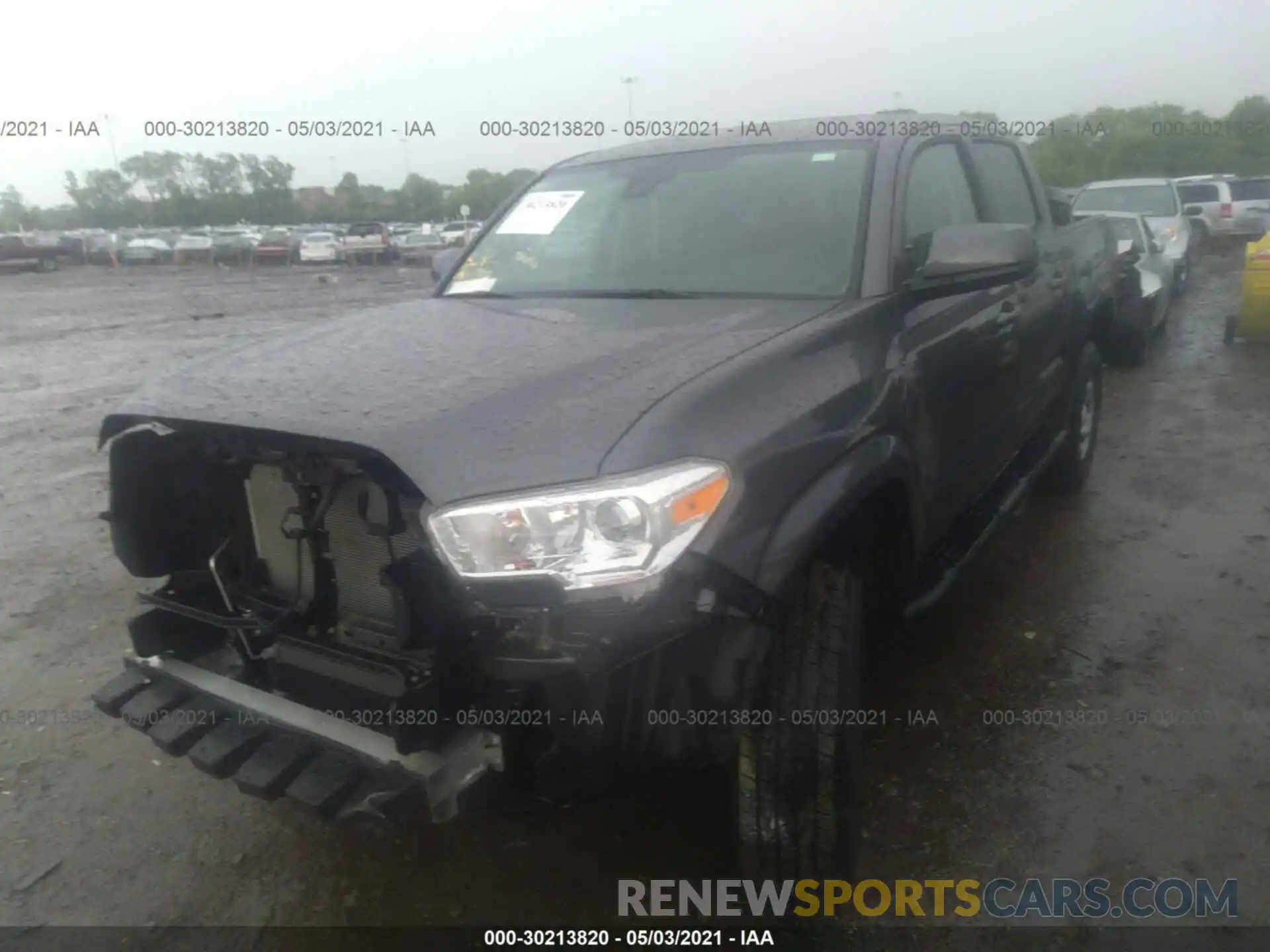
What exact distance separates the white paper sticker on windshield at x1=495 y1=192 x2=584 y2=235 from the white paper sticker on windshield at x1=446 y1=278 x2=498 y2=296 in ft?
0.82

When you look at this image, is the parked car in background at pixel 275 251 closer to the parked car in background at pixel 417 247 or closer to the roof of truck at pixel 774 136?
the parked car in background at pixel 417 247

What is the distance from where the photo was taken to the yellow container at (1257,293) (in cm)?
927

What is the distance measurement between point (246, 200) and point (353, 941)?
66.7 meters

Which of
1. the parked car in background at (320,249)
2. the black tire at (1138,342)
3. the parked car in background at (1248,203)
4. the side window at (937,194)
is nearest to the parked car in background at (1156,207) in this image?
the black tire at (1138,342)

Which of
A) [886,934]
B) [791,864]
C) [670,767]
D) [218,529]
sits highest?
[218,529]

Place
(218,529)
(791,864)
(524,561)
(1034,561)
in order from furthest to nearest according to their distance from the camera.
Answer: (1034,561)
(218,529)
(791,864)
(524,561)

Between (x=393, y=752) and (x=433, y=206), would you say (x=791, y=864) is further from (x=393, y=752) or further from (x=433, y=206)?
(x=433, y=206)

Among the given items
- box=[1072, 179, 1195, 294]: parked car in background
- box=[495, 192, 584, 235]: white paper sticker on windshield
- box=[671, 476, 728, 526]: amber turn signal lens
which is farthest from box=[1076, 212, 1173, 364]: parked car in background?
box=[671, 476, 728, 526]: amber turn signal lens

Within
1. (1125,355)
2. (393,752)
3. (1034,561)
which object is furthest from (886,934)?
(1125,355)

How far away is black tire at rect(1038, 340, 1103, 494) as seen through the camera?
483 centimetres

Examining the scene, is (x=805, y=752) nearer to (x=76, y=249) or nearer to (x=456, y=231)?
(x=456, y=231)

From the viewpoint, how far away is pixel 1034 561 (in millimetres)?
4422

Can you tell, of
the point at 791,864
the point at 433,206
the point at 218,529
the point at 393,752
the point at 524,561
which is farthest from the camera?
the point at 433,206

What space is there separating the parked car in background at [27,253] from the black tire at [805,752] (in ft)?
128
